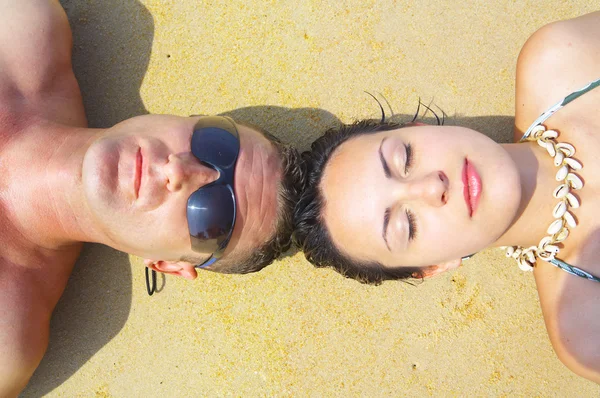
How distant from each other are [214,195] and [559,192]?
6.12ft

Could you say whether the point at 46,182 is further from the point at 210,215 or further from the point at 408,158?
the point at 408,158

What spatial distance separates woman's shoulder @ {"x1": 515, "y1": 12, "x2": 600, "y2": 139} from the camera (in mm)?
2512

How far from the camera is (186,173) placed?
2.05m

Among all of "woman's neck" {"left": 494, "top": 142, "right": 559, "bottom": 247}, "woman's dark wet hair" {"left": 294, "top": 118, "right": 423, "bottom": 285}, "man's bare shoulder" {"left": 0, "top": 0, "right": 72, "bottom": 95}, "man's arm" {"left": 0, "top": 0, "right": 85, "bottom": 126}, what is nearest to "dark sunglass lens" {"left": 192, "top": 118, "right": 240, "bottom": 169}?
"woman's dark wet hair" {"left": 294, "top": 118, "right": 423, "bottom": 285}

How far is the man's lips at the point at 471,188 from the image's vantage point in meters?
1.99

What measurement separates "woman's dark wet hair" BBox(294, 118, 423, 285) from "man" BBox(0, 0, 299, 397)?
0.09 m

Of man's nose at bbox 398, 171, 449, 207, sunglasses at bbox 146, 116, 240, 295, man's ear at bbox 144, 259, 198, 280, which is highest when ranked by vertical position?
man's nose at bbox 398, 171, 449, 207

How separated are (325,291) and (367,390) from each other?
2.25ft

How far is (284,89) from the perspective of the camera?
297 cm

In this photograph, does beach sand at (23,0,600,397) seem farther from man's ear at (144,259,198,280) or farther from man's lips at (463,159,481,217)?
man's lips at (463,159,481,217)

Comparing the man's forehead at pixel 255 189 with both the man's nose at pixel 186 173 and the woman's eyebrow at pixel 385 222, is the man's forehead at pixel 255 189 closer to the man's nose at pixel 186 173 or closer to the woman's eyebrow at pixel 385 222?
the man's nose at pixel 186 173

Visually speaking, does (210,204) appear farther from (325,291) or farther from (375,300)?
(375,300)

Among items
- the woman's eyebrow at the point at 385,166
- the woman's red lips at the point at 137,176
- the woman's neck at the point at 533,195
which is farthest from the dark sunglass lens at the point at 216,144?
the woman's neck at the point at 533,195

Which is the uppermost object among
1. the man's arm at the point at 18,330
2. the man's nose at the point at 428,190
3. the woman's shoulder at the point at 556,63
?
the woman's shoulder at the point at 556,63
